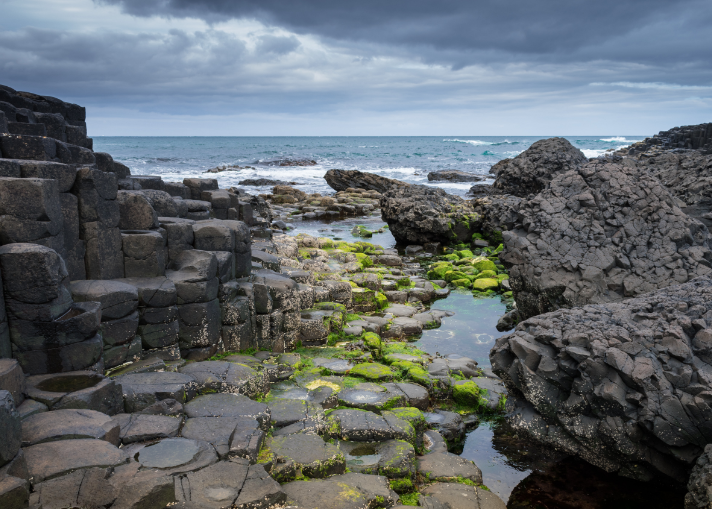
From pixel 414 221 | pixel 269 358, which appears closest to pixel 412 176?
pixel 414 221

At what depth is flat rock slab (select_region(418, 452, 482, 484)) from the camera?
5.76 m

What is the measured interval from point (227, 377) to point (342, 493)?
2540mm

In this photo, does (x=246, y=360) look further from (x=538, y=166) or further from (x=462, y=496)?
(x=538, y=166)

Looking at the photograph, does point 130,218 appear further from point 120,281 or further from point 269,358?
point 269,358

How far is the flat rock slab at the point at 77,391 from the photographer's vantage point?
4.94 meters

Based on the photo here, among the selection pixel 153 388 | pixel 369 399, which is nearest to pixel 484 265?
pixel 369 399

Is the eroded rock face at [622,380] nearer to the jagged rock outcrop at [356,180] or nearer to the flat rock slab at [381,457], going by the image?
the flat rock slab at [381,457]

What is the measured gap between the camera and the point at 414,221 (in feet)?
63.3

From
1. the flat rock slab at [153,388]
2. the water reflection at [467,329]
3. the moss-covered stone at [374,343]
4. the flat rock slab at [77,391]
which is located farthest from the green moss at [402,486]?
the water reflection at [467,329]

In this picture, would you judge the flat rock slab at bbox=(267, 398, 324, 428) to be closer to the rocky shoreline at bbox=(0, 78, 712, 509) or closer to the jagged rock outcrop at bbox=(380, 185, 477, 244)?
the rocky shoreline at bbox=(0, 78, 712, 509)

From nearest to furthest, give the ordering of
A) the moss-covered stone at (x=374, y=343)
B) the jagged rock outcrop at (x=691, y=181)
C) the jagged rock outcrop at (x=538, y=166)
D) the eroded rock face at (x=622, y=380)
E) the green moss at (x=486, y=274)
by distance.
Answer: the eroded rock face at (x=622, y=380)
the moss-covered stone at (x=374, y=343)
the jagged rock outcrop at (x=691, y=181)
the green moss at (x=486, y=274)
the jagged rock outcrop at (x=538, y=166)

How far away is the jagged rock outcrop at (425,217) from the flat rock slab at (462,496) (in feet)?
46.4

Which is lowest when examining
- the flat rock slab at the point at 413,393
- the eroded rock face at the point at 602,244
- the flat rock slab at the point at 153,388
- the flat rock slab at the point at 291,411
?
the flat rock slab at the point at 413,393

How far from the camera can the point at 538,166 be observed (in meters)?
20.8
